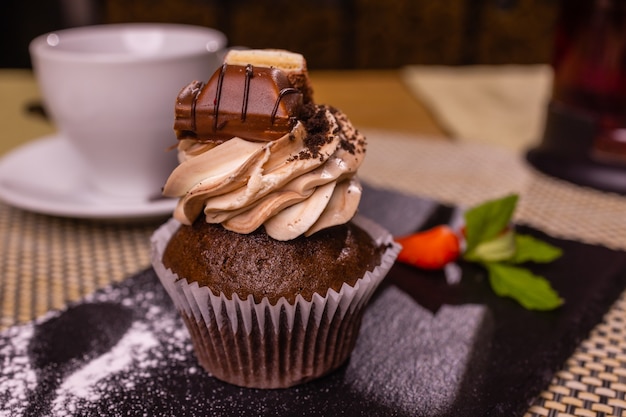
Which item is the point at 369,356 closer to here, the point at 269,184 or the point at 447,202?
the point at 269,184

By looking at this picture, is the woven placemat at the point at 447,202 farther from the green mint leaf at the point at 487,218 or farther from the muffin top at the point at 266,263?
the muffin top at the point at 266,263

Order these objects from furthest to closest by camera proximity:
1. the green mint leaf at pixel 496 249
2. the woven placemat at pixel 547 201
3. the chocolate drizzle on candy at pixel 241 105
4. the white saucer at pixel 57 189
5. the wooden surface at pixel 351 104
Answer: the wooden surface at pixel 351 104
the white saucer at pixel 57 189
the green mint leaf at pixel 496 249
the woven placemat at pixel 547 201
the chocolate drizzle on candy at pixel 241 105

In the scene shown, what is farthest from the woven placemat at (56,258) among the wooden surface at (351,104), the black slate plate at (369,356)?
the wooden surface at (351,104)

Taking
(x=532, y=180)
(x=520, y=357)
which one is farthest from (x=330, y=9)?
(x=520, y=357)

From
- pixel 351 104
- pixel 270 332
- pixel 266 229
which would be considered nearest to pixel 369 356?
pixel 270 332

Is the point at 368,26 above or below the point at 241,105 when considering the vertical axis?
below

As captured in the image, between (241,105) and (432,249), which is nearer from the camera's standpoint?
(241,105)
